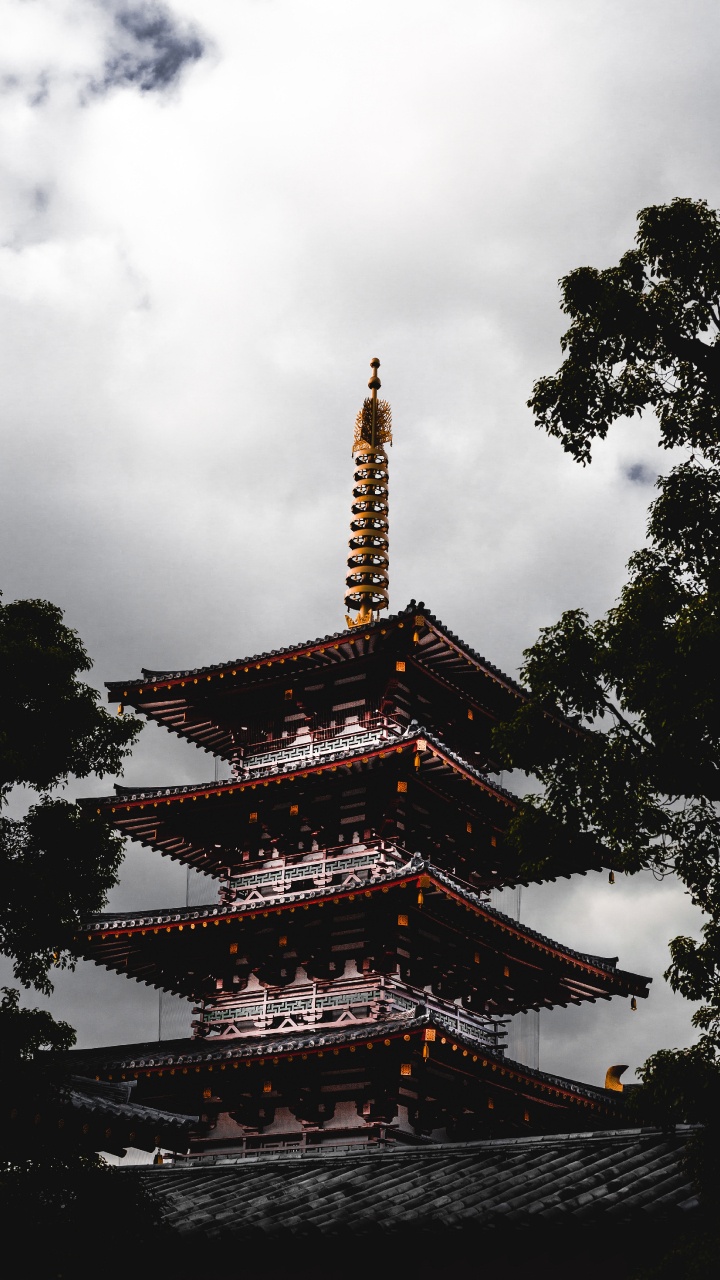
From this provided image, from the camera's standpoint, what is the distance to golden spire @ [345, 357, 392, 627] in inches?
1400

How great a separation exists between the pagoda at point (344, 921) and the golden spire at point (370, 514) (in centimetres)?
149

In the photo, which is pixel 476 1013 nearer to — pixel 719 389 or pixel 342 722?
pixel 342 722

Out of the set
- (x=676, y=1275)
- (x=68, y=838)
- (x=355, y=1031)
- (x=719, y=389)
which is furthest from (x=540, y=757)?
(x=355, y=1031)

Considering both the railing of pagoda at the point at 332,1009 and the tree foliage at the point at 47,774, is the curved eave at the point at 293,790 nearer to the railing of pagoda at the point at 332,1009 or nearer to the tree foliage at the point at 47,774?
the railing of pagoda at the point at 332,1009

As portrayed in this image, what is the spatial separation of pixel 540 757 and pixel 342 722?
54.3 feet

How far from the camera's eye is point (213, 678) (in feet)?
104

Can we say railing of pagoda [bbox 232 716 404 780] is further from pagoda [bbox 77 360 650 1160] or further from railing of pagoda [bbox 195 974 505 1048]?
railing of pagoda [bbox 195 974 505 1048]

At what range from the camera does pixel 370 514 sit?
3653 cm

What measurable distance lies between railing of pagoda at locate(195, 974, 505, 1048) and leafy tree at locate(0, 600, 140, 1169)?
9.89 metres

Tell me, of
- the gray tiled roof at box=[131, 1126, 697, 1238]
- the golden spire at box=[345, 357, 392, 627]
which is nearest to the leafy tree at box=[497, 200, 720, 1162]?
the gray tiled roof at box=[131, 1126, 697, 1238]

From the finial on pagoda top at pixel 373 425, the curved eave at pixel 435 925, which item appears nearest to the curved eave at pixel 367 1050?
the curved eave at pixel 435 925

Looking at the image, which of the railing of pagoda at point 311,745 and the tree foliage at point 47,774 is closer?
the tree foliage at point 47,774

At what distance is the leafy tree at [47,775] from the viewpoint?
1742 cm

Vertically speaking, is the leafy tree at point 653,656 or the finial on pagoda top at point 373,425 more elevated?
the finial on pagoda top at point 373,425
